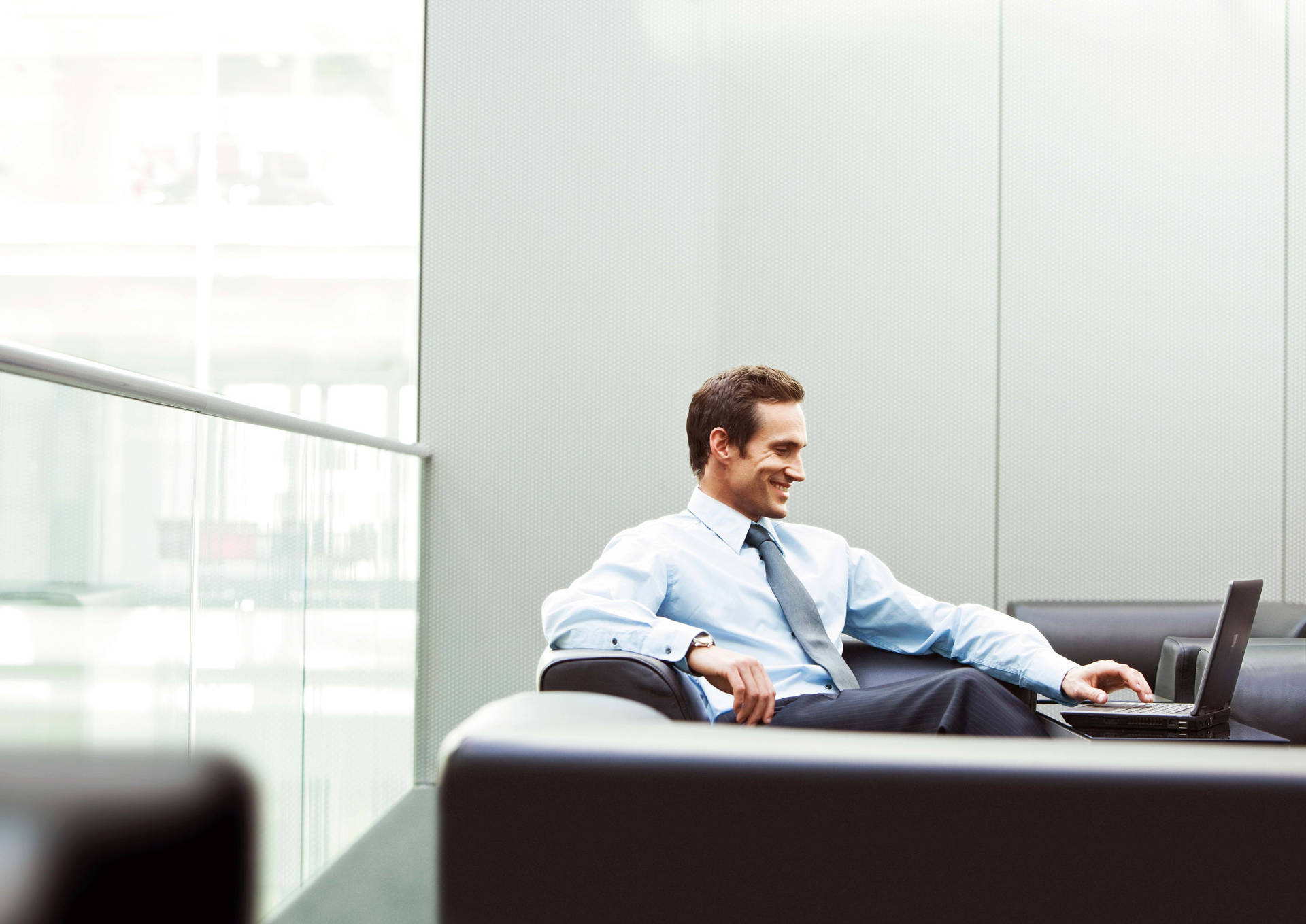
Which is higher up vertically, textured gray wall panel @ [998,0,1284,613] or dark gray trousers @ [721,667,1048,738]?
textured gray wall panel @ [998,0,1284,613]

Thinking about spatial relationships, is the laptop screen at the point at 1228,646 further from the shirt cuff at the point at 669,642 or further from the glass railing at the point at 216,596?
the glass railing at the point at 216,596

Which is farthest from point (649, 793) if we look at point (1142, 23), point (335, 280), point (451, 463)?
point (335, 280)

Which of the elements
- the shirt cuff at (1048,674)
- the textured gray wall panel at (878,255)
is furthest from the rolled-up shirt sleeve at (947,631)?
the textured gray wall panel at (878,255)

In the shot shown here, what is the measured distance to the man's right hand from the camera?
5.69 feet

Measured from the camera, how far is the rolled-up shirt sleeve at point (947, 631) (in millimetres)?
2172

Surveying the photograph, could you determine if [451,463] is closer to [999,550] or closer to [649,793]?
[999,550]

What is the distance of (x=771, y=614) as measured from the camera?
7.68ft

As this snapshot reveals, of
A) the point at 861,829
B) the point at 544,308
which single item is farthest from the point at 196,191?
the point at 861,829

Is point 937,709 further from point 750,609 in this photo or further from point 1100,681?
point 750,609

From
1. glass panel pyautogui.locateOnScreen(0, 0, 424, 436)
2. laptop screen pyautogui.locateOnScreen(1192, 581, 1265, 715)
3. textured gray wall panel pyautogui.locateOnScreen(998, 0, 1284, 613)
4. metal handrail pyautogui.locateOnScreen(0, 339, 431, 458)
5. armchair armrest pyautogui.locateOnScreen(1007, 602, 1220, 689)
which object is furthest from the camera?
glass panel pyautogui.locateOnScreen(0, 0, 424, 436)

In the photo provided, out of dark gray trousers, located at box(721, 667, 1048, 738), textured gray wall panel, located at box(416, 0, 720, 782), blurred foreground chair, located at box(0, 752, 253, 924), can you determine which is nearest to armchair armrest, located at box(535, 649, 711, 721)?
dark gray trousers, located at box(721, 667, 1048, 738)

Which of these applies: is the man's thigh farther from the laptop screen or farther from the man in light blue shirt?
the laptop screen

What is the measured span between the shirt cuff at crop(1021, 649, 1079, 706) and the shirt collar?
59cm

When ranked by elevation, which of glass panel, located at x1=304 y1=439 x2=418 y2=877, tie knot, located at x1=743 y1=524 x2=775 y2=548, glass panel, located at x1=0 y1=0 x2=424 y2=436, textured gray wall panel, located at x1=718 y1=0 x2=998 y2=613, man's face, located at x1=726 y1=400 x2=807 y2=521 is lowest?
glass panel, located at x1=304 y1=439 x2=418 y2=877
